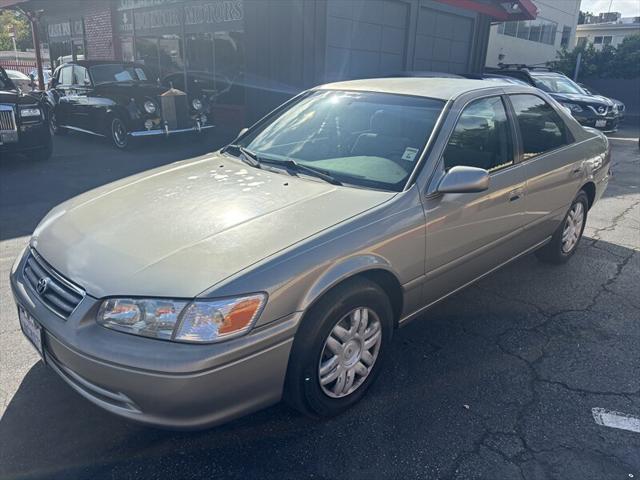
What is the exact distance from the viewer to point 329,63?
467 inches

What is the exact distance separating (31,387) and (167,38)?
46.5 feet

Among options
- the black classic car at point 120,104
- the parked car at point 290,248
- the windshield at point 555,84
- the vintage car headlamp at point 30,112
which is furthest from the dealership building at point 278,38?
the parked car at point 290,248

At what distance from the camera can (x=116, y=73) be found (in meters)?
10.8

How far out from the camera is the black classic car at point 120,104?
9867mm

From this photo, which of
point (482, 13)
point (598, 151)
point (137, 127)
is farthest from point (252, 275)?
point (482, 13)

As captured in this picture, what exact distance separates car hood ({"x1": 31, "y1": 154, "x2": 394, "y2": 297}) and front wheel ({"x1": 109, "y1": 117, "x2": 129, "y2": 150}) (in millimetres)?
7190

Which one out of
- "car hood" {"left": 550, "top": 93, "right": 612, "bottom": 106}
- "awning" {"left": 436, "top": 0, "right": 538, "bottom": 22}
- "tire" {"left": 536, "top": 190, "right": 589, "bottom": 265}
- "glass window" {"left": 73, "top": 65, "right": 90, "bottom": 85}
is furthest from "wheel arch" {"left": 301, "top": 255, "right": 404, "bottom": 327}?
"awning" {"left": 436, "top": 0, "right": 538, "bottom": 22}

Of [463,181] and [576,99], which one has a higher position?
[463,181]

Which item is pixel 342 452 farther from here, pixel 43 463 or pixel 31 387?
pixel 31 387

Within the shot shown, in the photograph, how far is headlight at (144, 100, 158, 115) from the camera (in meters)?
9.85

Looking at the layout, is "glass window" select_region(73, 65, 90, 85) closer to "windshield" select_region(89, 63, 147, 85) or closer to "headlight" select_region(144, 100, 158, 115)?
"windshield" select_region(89, 63, 147, 85)

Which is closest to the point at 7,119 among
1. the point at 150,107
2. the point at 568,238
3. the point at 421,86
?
the point at 150,107

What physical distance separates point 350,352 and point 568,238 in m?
2.97

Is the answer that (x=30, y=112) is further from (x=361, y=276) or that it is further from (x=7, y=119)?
(x=361, y=276)
